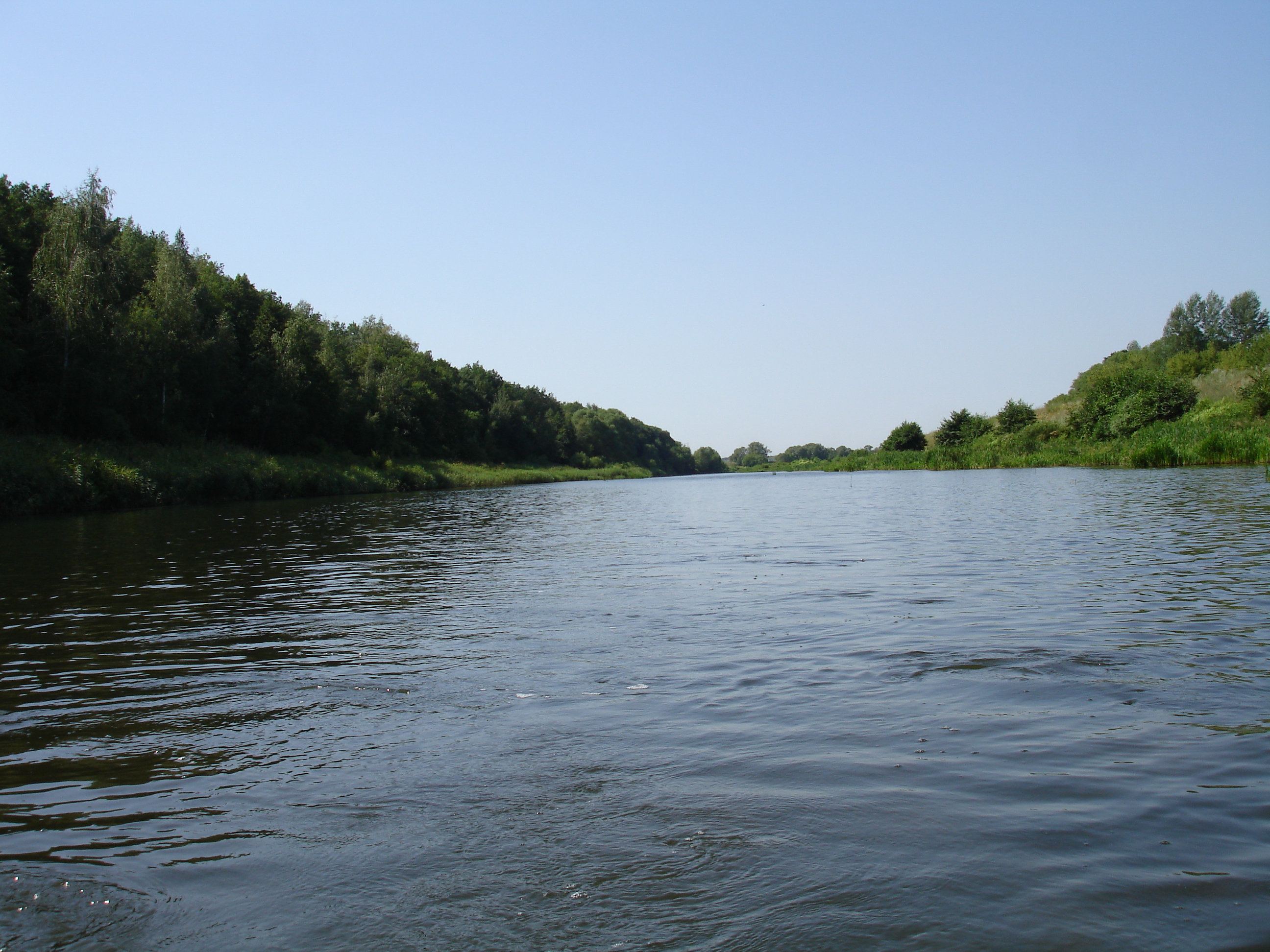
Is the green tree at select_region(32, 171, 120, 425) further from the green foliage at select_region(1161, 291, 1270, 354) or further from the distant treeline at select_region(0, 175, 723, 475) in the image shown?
the green foliage at select_region(1161, 291, 1270, 354)

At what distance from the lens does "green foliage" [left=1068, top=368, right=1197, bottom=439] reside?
6556 cm

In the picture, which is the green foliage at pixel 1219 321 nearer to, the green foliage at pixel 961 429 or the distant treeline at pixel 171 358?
the green foliage at pixel 961 429

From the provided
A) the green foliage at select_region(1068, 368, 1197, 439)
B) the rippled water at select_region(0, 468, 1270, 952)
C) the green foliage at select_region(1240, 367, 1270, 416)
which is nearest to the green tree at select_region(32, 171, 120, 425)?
the rippled water at select_region(0, 468, 1270, 952)

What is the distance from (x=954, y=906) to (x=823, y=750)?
6.98 feet

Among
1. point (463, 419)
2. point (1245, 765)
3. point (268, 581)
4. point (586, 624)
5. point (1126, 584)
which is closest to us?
point (1245, 765)

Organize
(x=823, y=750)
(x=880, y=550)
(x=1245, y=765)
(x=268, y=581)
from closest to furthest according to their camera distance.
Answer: (x=1245, y=765)
(x=823, y=750)
(x=268, y=581)
(x=880, y=550)

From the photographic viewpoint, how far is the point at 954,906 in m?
3.72

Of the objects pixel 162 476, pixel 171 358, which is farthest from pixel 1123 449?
pixel 171 358

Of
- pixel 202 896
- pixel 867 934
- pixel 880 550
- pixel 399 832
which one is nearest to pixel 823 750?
pixel 867 934

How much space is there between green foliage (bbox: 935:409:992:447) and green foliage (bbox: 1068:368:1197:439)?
14743 millimetres

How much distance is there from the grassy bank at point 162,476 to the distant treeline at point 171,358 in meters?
3.06

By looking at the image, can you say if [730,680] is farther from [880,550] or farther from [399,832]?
[880,550]

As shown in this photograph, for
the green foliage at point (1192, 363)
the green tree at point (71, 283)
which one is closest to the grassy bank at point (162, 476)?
the green tree at point (71, 283)

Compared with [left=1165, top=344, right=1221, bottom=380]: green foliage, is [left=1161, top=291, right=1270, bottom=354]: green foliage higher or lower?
higher
